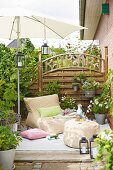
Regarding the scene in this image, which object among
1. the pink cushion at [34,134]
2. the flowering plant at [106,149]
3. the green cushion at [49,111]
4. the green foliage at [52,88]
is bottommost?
the pink cushion at [34,134]

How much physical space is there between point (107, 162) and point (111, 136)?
33 cm

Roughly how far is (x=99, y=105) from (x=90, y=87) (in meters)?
0.66

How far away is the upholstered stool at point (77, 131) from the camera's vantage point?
19.3 feet

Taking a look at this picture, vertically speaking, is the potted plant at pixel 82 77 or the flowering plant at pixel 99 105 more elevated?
the potted plant at pixel 82 77

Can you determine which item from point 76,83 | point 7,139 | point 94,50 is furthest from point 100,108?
point 94,50

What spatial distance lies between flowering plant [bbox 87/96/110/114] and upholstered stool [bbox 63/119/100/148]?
1.99 meters

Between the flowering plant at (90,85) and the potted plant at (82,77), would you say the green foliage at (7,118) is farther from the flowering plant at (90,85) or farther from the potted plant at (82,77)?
the potted plant at (82,77)

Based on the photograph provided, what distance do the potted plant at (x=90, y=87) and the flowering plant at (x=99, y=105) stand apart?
8.5 inches

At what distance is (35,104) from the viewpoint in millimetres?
7727

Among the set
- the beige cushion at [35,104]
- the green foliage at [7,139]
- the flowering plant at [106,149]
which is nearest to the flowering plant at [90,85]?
the beige cushion at [35,104]

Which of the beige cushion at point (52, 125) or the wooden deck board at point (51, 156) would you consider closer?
the wooden deck board at point (51, 156)

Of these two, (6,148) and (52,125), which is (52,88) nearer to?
(52,125)

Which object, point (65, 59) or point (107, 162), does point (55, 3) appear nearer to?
point (65, 59)

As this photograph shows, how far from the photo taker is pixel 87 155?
530 cm
